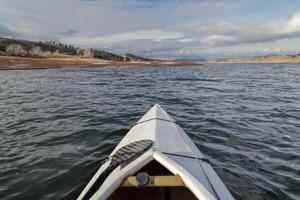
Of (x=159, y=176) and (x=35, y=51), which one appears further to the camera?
(x=35, y=51)

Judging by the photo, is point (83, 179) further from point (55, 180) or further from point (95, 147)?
point (95, 147)

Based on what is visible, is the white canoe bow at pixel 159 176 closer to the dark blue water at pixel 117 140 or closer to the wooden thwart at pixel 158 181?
the wooden thwart at pixel 158 181

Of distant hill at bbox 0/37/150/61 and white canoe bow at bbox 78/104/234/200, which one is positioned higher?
distant hill at bbox 0/37/150/61

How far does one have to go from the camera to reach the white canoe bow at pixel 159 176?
4.23 meters

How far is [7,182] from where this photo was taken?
6789mm

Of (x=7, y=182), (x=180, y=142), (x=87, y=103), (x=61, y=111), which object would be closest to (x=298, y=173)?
(x=180, y=142)

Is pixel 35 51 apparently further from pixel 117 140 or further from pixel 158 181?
pixel 158 181

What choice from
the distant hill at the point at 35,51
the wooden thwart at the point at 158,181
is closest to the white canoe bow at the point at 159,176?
the wooden thwart at the point at 158,181

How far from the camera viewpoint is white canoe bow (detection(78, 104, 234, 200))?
4230 millimetres

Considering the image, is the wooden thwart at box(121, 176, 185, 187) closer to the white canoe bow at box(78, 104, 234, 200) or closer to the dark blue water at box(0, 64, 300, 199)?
the white canoe bow at box(78, 104, 234, 200)

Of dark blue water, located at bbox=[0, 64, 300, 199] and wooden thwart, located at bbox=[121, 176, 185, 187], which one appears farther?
dark blue water, located at bbox=[0, 64, 300, 199]

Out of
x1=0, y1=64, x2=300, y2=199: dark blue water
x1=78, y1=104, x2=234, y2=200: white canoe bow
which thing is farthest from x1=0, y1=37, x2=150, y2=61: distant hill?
x1=78, y1=104, x2=234, y2=200: white canoe bow

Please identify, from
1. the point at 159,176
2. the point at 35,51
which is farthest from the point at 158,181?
the point at 35,51

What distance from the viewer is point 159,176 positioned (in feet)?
14.9
